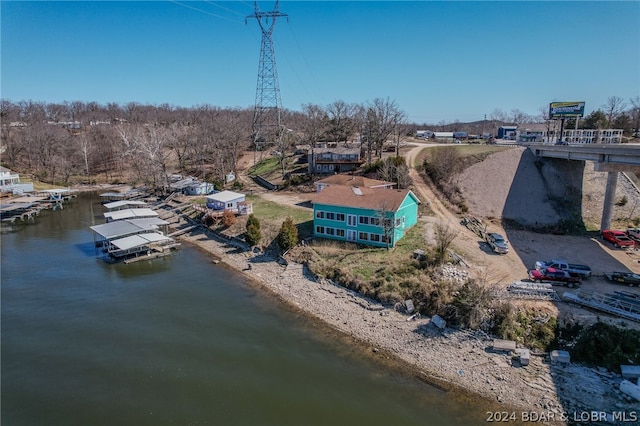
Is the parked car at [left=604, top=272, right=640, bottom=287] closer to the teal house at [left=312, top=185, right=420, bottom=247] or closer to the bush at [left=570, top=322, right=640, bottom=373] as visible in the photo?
the bush at [left=570, top=322, right=640, bottom=373]

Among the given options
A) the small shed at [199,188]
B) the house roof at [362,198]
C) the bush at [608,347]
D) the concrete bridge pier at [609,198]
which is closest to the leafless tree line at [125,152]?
the small shed at [199,188]

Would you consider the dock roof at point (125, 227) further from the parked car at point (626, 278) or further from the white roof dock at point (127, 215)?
the parked car at point (626, 278)

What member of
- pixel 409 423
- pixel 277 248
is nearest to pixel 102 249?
pixel 277 248

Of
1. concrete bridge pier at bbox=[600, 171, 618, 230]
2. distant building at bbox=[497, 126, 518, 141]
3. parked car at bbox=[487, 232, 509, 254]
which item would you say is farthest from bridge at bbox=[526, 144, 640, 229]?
distant building at bbox=[497, 126, 518, 141]

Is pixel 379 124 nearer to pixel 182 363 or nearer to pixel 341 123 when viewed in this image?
pixel 341 123

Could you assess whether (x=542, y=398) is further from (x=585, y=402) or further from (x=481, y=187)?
(x=481, y=187)
